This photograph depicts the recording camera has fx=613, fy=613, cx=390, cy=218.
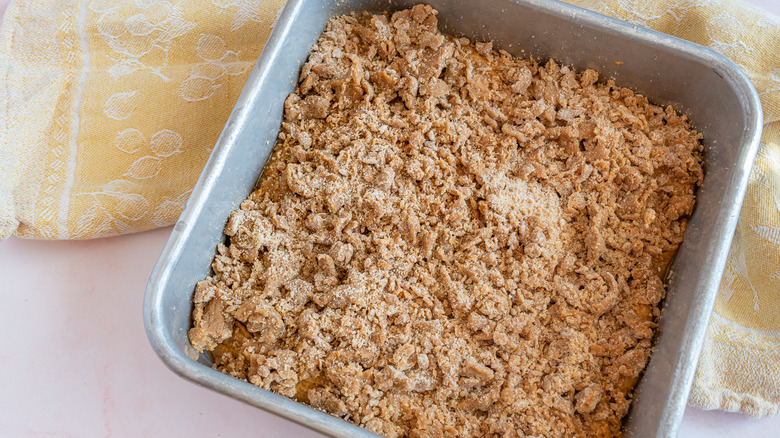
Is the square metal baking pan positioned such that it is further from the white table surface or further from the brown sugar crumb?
the white table surface

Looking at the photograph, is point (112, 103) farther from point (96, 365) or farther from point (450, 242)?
point (450, 242)

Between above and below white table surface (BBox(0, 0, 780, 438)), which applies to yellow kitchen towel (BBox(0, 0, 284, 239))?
above

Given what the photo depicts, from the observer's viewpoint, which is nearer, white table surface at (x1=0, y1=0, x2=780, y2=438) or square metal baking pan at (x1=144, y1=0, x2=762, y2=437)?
square metal baking pan at (x1=144, y1=0, x2=762, y2=437)

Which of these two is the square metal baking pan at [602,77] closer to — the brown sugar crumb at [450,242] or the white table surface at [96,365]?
the brown sugar crumb at [450,242]

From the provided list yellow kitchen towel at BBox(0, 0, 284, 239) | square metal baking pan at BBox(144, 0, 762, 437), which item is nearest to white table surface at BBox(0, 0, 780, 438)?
yellow kitchen towel at BBox(0, 0, 284, 239)

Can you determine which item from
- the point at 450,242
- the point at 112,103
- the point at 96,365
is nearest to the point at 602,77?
the point at 450,242

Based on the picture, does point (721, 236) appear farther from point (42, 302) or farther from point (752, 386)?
point (42, 302)
